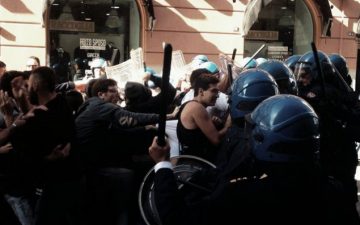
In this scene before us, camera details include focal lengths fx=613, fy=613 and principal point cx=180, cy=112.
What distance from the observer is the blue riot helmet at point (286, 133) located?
7.63ft

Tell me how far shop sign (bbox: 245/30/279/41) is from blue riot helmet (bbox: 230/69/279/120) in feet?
33.2

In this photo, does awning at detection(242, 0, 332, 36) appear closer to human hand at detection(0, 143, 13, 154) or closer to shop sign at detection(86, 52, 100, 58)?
shop sign at detection(86, 52, 100, 58)

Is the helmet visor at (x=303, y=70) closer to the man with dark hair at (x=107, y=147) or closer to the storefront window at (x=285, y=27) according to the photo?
the man with dark hair at (x=107, y=147)

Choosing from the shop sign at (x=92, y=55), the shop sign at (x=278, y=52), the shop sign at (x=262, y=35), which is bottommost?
the shop sign at (x=92, y=55)

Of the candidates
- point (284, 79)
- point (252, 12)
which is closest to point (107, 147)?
point (284, 79)

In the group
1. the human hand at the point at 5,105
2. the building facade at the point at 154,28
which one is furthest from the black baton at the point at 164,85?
the building facade at the point at 154,28

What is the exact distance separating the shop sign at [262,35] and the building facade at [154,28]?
0.02 metres

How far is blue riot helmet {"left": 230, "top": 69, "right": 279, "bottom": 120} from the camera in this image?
3877mm

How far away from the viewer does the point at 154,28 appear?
13.1 m

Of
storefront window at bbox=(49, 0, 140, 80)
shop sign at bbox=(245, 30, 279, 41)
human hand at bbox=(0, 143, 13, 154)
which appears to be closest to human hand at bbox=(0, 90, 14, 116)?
human hand at bbox=(0, 143, 13, 154)

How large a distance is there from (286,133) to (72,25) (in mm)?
11230

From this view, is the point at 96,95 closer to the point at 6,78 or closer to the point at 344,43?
the point at 6,78

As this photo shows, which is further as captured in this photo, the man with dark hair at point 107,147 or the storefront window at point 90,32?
the storefront window at point 90,32

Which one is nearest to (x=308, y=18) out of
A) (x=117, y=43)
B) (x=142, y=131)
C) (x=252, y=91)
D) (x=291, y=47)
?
(x=291, y=47)
